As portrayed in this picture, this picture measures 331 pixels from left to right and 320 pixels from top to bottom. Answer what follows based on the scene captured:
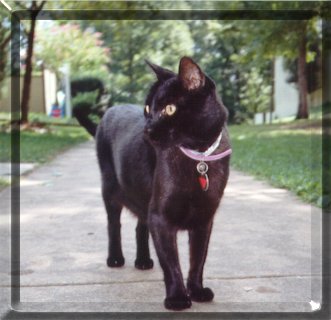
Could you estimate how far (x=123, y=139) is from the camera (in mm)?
2748

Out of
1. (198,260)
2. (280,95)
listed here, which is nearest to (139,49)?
(280,95)

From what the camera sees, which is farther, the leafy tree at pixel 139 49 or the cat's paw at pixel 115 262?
the leafy tree at pixel 139 49

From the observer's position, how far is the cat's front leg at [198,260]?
2.39 metres

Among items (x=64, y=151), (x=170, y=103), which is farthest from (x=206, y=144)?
(x=64, y=151)

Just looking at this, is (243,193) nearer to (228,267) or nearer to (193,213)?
(228,267)

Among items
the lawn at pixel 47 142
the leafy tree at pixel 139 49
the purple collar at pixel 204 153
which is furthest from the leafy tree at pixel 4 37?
the leafy tree at pixel 139 49

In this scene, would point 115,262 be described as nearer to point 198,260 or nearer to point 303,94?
point 198,260

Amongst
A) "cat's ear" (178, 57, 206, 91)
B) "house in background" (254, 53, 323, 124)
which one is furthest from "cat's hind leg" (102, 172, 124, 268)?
"house in background" (254, 53, 323, 124)

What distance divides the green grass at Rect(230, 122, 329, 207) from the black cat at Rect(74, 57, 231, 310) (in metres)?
0.94

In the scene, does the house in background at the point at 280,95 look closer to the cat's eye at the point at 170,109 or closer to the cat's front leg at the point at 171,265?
the cat's front leg at the point at 171,265

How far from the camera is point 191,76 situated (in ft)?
6.89

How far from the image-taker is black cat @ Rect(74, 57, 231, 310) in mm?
2137

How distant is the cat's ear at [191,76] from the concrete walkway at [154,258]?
0.87 metres

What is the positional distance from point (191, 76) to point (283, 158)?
19.5ft
